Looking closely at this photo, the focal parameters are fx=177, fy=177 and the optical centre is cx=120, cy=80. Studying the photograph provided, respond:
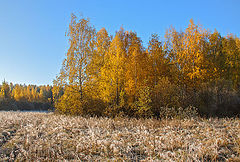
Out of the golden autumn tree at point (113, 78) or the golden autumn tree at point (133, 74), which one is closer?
the golden autumn tree at point (113, 78)

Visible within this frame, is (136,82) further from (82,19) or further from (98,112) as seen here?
(82,19)

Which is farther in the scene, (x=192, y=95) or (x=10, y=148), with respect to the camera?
(x=192, y=95)

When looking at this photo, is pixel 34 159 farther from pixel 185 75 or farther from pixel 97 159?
pixel 185 75

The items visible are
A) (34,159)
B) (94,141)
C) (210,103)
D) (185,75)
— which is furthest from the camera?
(185,75)

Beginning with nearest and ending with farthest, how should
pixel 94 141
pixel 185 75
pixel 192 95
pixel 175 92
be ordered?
pixel 94 141
pixel 175 92
pixel 192 95
pixel 185 75

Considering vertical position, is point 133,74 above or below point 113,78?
above

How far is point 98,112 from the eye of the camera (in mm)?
14234

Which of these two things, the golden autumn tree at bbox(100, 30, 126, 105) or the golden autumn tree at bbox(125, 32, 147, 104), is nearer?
the golden autumn tree at bbox(100, 30, 126, 105)

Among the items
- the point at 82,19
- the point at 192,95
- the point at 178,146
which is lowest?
the point at 178,146

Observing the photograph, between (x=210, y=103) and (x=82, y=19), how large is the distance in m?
14.2

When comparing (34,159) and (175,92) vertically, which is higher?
(175,92)

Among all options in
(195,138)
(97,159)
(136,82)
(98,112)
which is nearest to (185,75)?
(136,82)

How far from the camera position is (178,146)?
216 inches

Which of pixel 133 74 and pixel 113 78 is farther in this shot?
pixel 133 74
